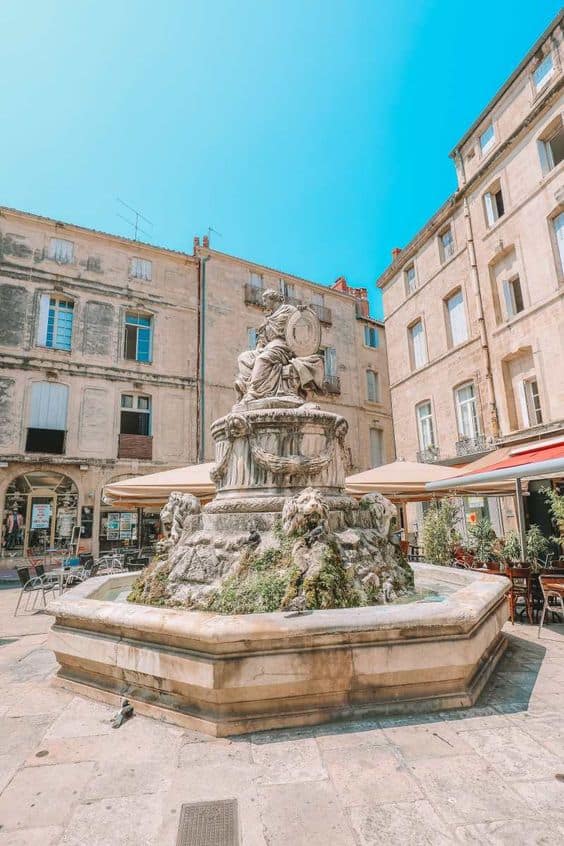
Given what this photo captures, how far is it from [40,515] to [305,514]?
1501 centimetres

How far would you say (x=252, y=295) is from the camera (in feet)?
73.4

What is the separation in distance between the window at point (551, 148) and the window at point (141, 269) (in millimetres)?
15695

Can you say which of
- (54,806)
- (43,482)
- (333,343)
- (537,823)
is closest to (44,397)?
A: (43,482)

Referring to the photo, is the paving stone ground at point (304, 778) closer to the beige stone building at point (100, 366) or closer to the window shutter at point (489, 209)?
the beige stone building at point (100, 366)

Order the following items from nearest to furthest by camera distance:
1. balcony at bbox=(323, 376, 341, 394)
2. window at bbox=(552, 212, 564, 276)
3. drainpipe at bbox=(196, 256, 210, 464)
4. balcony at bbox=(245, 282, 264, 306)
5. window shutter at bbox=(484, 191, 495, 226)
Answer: window at bbox=(552, 212, 564, 276) < window shutter at bbox=(484, 191, 495, 226) < drainpipe at bbox=(196, 256, 210, 464) < balcony at bbox=(245, 282, 264, 306) < balcony at bbox=(323, 376, 341, 394)

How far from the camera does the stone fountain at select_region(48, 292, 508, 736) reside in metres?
2.82

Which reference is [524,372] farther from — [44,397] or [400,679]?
[44,397]

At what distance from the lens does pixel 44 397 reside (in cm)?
1681

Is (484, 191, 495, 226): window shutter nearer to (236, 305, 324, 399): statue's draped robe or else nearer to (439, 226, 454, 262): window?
(439, 226, 454, 262): window

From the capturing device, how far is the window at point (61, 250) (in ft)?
59.6

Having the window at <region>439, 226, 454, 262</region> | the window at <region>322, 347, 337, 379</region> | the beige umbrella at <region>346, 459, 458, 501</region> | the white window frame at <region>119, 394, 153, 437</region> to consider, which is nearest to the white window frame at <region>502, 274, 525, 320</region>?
the window at <region>439, 226, 454, 262</region>

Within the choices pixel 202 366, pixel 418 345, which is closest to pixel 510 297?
pixel 418 345

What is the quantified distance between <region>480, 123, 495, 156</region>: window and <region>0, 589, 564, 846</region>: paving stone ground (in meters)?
18.4

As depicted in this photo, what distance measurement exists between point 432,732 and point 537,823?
2.71 ft
